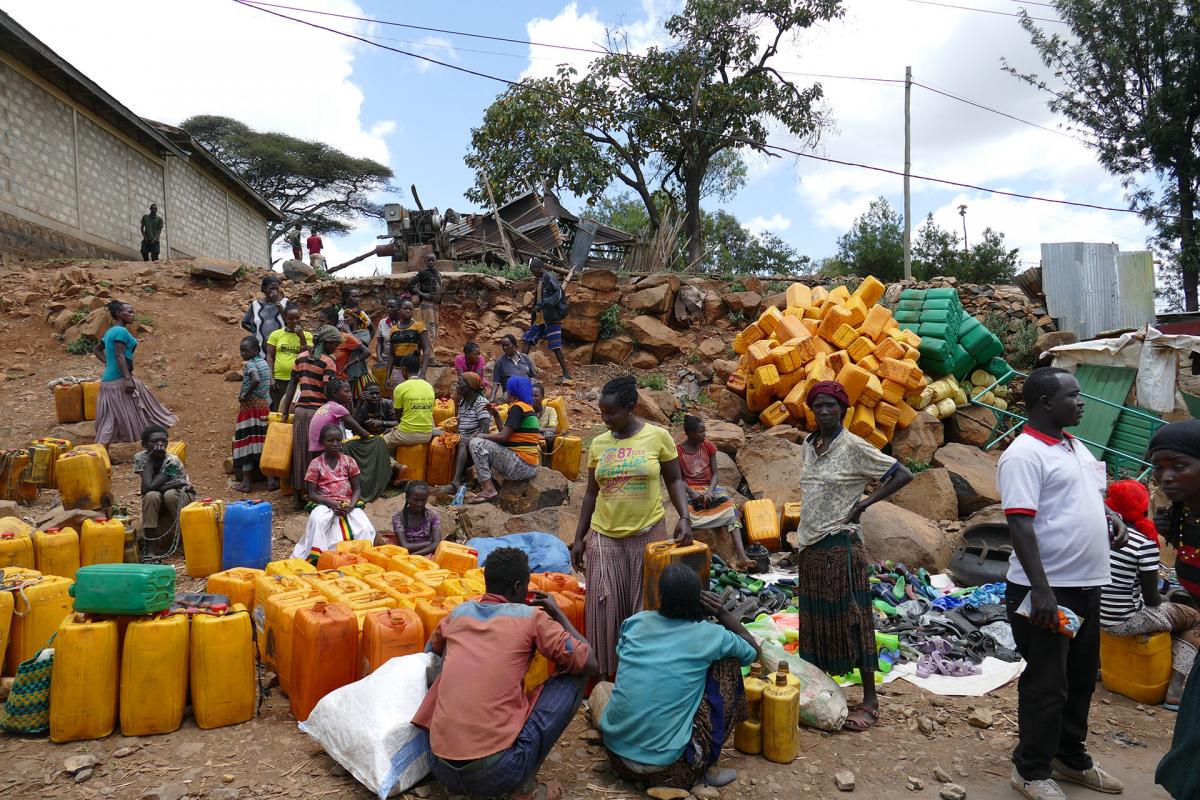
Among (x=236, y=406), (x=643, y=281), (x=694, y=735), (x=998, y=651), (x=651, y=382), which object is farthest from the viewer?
(x=643, y=281)

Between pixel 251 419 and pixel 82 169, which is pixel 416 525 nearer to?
pixel 251 419

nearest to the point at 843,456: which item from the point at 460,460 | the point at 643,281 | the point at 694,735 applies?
the point at 694,735

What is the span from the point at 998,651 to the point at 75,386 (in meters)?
10.8

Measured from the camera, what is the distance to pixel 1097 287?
1521 cm

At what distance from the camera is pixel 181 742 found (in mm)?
3523

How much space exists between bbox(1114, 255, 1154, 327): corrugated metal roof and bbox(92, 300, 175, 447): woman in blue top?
55.6ft

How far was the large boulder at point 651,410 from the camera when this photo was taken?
11352mm

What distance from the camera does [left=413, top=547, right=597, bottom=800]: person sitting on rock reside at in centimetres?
293

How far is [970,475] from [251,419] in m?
8.35

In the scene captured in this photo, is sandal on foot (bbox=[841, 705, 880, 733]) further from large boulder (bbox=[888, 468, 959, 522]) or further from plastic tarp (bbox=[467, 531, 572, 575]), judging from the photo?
large boulder (bbox=[888, 468, 959, 522])

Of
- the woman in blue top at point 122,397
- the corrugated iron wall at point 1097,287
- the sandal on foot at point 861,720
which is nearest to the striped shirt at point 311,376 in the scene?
the woman in blue top at point 122,397

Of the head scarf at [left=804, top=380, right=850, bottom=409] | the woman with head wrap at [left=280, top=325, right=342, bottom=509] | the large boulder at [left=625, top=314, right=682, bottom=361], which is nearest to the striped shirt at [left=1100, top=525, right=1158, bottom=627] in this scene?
the head scarf at [left=804, top=380, right=850, bottom=409]

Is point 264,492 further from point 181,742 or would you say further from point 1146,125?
point 1146,125

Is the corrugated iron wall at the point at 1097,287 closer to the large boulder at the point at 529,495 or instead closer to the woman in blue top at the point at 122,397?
the large boulder at the point at 529,495
